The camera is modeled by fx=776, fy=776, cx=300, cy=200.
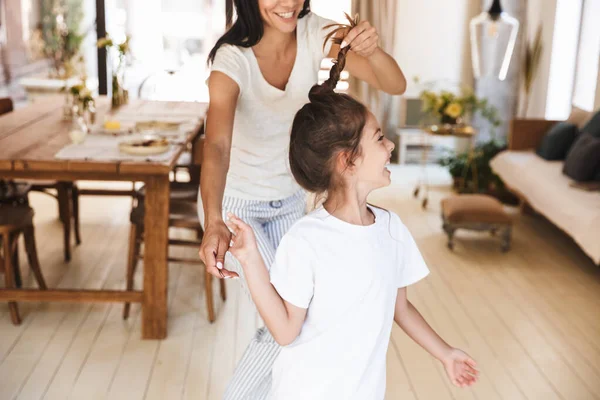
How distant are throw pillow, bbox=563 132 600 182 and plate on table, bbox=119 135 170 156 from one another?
9.24ft

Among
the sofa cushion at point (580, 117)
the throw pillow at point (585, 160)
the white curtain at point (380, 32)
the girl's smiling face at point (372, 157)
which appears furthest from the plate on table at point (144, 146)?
the white curtain at point (380, 32)

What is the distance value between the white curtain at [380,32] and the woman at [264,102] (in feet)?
17.8

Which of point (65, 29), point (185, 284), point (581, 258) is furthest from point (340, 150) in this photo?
point (65, 29)

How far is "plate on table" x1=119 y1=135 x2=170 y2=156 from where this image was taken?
3.34m

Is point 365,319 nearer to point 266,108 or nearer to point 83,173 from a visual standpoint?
point 266,108

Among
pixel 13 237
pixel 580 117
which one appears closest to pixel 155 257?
pixel 13 237

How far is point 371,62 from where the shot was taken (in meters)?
2.11

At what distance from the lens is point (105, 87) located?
7.53 metres

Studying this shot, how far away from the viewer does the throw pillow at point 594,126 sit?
5.16 meters

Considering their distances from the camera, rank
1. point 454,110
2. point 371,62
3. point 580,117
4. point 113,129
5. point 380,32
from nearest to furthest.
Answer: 1. point 371,62
2. point 113,129
3. point 580,117
4. point 454,110
5. point 380,32

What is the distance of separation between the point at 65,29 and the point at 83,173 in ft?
21.0

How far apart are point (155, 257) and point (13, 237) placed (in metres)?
0.74

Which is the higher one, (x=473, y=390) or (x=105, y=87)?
(x=105, y=87)

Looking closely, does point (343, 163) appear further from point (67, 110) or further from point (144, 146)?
point (67, 110)
